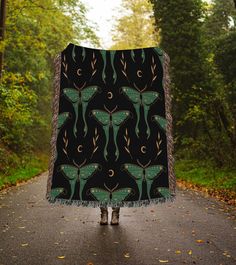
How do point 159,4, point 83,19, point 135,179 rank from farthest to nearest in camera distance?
point 159,4, point 83,19, point 135,179

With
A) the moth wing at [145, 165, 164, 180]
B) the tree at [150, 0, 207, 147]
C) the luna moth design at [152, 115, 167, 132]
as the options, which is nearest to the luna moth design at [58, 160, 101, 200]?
the moth wing at [145, 165, 164, 180]

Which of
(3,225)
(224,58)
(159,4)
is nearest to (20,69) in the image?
(159,4)

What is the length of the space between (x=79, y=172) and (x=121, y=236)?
3.51 ft

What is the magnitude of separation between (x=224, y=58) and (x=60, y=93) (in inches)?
584

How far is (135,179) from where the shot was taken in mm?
6090

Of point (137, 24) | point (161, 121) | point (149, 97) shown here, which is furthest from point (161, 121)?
point (137, 24)

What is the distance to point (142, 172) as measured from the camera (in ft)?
20.0

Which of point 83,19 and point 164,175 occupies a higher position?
point 83,19

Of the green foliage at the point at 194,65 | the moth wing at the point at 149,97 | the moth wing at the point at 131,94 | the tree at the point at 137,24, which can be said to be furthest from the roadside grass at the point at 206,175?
the tree at the point at 137,24

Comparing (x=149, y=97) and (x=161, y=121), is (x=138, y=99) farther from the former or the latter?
(x=161, y=121)

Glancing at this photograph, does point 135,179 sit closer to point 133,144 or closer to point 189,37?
point 133,144

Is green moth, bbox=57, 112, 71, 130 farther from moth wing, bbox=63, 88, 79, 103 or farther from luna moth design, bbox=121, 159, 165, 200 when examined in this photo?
luna moth design, bbox=121, 159, 165, 200

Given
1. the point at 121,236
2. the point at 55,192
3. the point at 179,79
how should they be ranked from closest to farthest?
the point at 121,236 → the point at 55,192 → the point at 179,79

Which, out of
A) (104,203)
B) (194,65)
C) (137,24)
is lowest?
(104,203)
